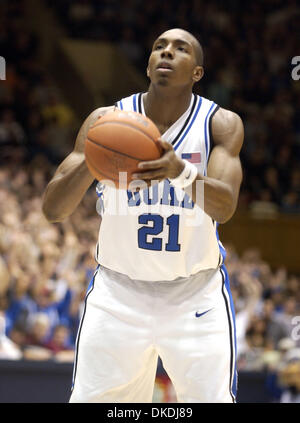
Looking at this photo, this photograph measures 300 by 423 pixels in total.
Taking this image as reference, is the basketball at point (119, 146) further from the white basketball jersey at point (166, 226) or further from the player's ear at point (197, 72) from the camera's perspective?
the player's ear at point (197, 72)

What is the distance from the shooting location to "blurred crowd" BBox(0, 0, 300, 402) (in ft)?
24.5

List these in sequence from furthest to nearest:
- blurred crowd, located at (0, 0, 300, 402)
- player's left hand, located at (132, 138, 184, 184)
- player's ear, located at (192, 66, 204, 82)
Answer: blurred crowd, located at (0, 0, 300, 402)
player's ear, located at (192, 66, 204, 82)
player's left hand, located at (132, 138, 184, 184)

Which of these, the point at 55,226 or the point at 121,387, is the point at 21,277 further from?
the point at 121,387

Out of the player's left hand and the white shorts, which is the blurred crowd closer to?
the white shorts

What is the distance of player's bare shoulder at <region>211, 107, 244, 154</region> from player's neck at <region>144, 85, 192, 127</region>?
0.18m

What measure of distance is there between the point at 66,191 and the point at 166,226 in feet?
1.68

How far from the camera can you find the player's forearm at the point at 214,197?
3324 millimetres

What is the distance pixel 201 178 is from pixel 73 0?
14579mm

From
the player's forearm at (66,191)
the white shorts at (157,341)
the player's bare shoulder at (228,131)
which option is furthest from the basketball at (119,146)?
the white shorts at (157,341)

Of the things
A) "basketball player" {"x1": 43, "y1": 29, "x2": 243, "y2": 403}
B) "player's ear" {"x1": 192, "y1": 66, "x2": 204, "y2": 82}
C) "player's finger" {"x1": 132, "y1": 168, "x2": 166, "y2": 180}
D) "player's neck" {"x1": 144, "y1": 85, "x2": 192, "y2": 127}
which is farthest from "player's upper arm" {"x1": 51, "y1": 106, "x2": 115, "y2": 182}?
"player's finger" {"x1": 132, "y1": 168, "x2": 166, "y2": 180}

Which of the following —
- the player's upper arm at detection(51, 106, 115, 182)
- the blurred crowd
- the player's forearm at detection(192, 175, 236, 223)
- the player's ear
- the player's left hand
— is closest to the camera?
the player's left hand

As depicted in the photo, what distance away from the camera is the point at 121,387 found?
12.0 feet

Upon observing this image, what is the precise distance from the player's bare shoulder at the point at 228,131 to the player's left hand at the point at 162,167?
0.57 meters
